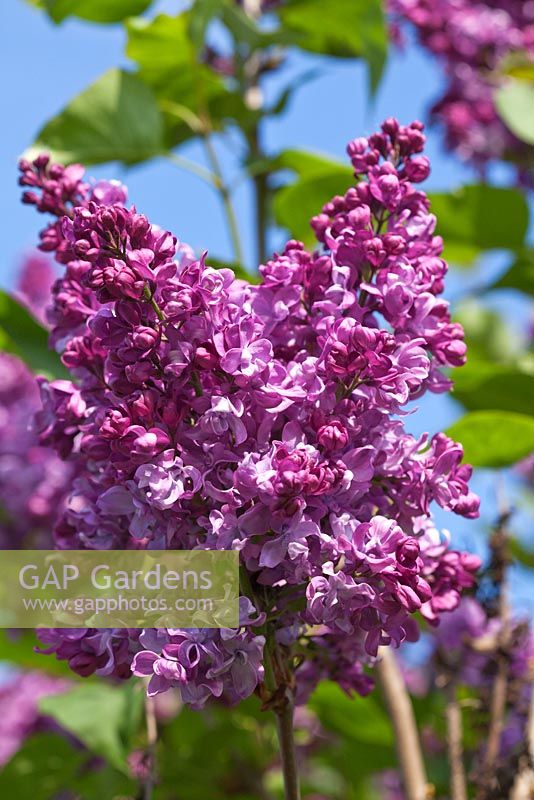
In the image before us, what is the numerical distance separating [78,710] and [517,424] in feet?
2.36

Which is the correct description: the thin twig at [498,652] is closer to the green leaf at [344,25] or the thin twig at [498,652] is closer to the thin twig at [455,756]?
the thin twig at [455,756]

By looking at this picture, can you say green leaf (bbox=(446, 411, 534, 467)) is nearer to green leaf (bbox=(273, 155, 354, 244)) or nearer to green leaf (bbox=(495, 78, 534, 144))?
green leaf (bbox=(273, 155, 354, 244))

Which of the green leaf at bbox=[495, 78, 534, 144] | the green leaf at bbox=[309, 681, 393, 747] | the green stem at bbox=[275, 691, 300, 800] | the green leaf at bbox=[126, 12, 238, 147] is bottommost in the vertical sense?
the green leaf at bbox=[309, 681, 393, 747]

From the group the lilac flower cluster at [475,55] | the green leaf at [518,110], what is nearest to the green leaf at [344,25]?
the green leaf at [518,110]

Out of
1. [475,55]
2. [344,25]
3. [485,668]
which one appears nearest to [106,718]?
[485,668]

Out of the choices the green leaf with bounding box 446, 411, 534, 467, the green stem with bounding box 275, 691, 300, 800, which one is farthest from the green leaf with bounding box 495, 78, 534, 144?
the green stem with bounding box 275, 691, 300, 800

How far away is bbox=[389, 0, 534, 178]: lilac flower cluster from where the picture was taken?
8.43ft

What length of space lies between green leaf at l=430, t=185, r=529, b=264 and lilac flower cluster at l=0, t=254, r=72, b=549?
782 mm

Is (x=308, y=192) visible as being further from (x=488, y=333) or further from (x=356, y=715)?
(x=488, y=333)

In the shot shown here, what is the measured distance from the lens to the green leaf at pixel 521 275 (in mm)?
1786

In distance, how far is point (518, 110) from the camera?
186 cm

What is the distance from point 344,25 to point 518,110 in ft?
1.19

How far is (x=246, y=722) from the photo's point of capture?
1.85 meters

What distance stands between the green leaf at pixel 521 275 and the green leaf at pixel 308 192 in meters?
0.36
